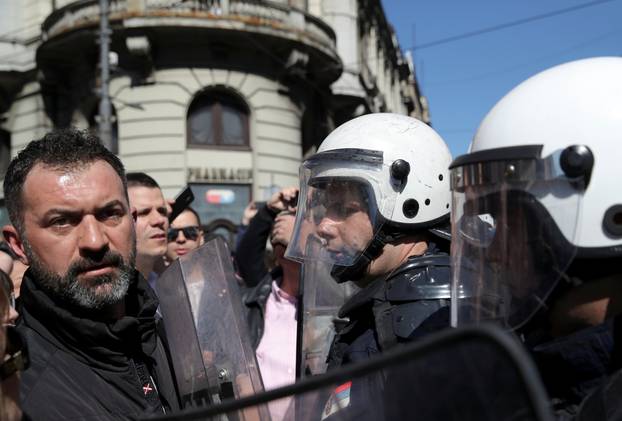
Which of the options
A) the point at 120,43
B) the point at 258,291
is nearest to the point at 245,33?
the point at 120,43

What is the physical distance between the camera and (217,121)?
14.5 m

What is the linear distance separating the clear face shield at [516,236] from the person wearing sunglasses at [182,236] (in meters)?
2.96

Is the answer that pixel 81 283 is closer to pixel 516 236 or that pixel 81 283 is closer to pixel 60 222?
pixel 60 222

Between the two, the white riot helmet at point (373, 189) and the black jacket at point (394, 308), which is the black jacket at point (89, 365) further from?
the white riot helmet at point (373, 189)

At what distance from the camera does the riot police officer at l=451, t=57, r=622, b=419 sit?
128cm

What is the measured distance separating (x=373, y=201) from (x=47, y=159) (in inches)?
40.2

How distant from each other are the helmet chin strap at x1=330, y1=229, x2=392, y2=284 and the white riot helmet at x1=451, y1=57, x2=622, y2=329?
2.26 ft

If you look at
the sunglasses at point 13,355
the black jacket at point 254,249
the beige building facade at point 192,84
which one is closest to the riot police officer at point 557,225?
the sunglasses at point 13,355

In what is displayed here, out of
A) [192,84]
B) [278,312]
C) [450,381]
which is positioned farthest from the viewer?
[192,84]

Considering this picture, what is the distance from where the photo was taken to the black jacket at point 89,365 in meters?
1.59

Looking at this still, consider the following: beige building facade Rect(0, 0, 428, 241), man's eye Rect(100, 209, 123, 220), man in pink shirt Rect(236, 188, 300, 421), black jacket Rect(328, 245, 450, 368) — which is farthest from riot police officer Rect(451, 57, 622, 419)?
beige building facade Rect(0, 0, 428, 241)

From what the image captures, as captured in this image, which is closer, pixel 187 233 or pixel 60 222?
pixel 60 222

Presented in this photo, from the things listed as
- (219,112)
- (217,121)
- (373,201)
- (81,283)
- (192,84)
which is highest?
(192,84)

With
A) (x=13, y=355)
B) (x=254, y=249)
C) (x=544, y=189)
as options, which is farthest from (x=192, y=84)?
(x=13, y=355)
